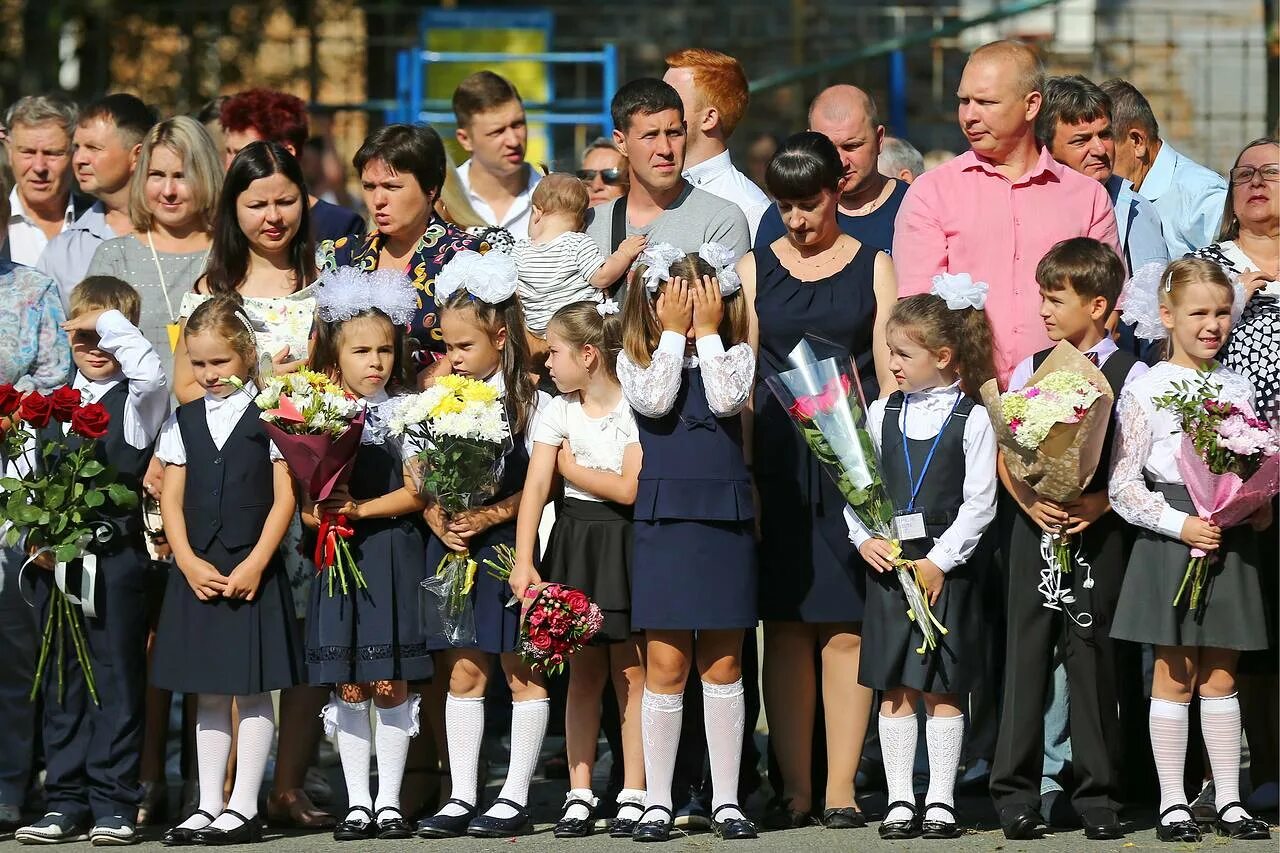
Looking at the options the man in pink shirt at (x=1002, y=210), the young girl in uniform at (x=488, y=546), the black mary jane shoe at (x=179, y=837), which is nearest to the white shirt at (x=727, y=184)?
the man in pink shirt at (x=1002, y=210)

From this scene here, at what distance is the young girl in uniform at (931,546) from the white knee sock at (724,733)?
0.43m

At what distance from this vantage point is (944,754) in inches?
235

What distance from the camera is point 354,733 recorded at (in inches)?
242

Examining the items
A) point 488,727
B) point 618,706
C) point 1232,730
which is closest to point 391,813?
point 618,706

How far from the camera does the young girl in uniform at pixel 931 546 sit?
19.4ft

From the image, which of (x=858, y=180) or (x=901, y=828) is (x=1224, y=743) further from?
(x=858, y=180)

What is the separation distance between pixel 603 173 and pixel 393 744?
317 centimetres

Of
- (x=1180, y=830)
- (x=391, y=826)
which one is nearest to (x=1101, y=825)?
(x=1180, y=830)

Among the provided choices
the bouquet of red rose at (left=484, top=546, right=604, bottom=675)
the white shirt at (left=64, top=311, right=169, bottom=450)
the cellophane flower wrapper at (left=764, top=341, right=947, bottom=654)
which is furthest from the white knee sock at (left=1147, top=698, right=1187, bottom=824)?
the white shirt at (left=64, top=311, right=169, bottom=450)

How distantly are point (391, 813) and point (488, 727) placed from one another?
4.47 ft

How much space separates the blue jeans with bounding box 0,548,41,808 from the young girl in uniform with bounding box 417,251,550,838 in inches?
56.3

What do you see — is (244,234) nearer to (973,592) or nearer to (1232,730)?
(973,592)

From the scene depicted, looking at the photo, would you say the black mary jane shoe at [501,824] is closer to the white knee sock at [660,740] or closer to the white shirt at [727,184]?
the white knee sock at [660,740]

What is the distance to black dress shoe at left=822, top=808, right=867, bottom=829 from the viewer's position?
6094 mm
